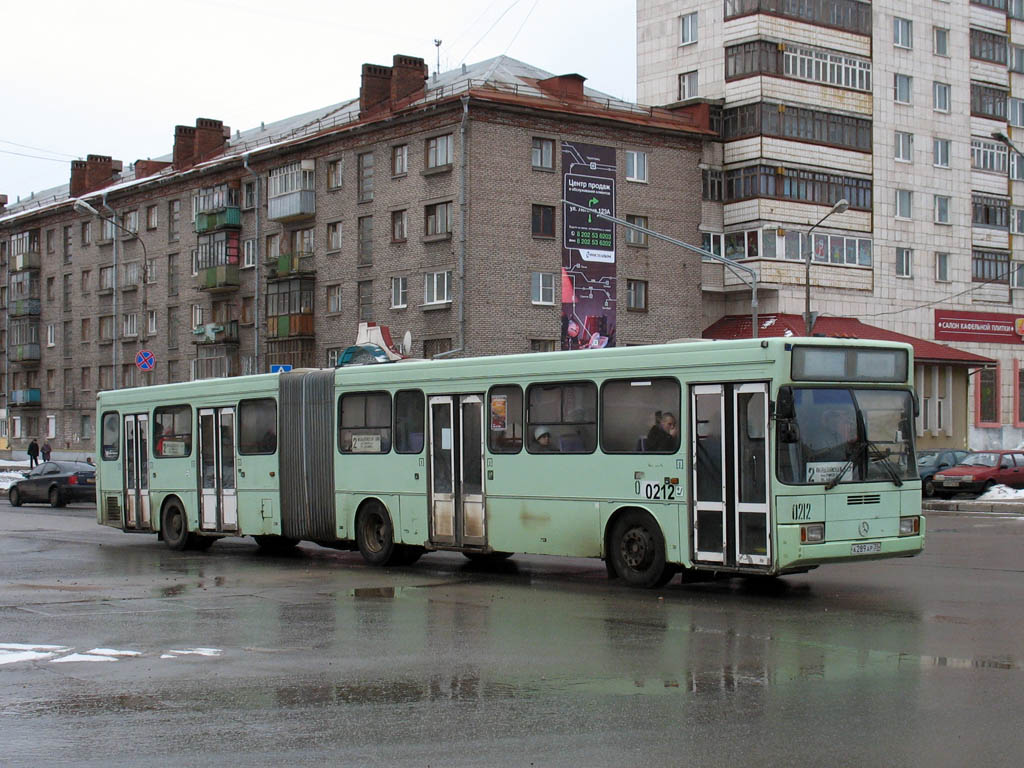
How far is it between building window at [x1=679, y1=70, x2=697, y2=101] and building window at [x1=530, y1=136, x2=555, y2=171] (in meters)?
8.33

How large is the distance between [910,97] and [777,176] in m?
9.32

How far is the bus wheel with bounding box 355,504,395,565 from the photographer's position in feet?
60.6

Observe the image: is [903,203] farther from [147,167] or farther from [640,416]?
[640,416]

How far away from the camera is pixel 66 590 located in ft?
52.2

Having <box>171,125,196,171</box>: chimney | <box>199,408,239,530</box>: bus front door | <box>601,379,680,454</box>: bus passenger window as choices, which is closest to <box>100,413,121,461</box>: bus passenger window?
<box>199,408,239,530</box>: bus front door

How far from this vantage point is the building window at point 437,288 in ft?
164

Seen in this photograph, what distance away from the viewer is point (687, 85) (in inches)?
2229

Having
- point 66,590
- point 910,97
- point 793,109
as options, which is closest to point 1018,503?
point 66,590

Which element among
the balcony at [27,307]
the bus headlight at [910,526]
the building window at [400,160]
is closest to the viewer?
the bus headlight at [910,526]

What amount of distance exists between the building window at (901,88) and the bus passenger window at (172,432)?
143 ft

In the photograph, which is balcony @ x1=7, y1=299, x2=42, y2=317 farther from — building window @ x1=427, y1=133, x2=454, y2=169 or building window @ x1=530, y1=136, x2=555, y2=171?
building window @ x1=530, y1=136, x2=555, y2=171

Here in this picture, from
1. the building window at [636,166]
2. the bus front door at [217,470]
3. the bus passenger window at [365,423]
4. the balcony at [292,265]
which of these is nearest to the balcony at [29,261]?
the balcony at [292,265]

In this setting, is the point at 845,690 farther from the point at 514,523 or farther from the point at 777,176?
the point at 777,176

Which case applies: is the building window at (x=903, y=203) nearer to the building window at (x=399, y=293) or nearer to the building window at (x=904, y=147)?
the building window at (x=904, y=147)
